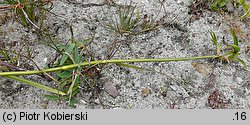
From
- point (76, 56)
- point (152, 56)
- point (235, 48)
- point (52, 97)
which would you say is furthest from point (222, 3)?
point (52, 97)

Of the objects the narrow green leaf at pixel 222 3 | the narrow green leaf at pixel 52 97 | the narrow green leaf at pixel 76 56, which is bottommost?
the narrow green leaf at pixel 52 97

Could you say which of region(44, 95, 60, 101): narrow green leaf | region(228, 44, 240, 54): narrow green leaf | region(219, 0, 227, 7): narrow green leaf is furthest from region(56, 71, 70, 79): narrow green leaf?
region(219, 0, 227, 7): narrow green leaf

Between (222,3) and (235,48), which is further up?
(222,3)

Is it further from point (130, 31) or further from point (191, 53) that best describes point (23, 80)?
point (191, 53)

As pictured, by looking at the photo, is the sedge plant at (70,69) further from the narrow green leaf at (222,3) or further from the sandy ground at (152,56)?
the narrow green leaf at (222,3)

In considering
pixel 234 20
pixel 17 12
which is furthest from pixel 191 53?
pixel 17 12

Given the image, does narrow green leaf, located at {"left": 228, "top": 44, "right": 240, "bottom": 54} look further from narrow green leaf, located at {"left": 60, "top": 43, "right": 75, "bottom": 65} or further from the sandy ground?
narrow green leaf, located at {"left": 60, "top": 43, "right": 75, "bottom": 65}

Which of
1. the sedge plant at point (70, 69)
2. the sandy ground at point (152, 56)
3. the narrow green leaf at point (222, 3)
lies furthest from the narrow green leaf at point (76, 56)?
the narrow green leaf at point (222, 3)

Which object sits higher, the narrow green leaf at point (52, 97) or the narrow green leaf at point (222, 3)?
the narrow green leaf at point (222, 3)

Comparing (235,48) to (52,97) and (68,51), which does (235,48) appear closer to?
(68,51)
